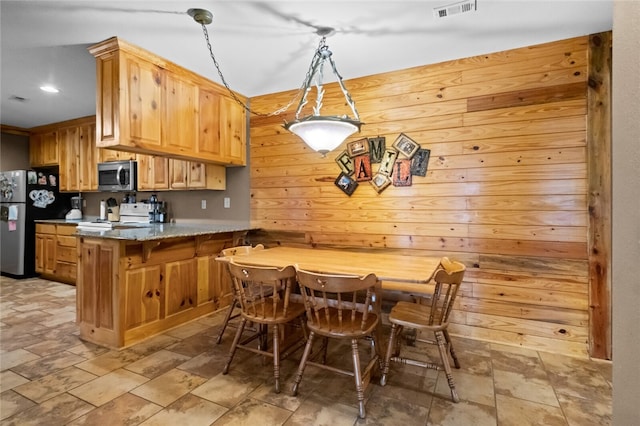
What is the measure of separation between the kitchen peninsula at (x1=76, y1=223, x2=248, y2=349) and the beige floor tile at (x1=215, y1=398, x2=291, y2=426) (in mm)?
1281

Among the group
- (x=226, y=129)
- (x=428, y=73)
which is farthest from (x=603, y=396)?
(x=226, y=129)

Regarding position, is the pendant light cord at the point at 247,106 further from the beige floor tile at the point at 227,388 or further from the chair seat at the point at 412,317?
the beige floor tile at the point at 227,388

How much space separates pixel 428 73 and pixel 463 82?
12.1 inches

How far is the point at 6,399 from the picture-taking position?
1.83 meters

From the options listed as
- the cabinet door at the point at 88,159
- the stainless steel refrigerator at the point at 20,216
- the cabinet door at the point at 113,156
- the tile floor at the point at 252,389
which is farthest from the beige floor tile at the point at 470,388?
the stainless steel refrigerator at the point at 20,216

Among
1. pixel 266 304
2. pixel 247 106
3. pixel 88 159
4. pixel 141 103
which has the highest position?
pixel 247 106

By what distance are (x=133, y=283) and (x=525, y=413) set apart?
2.74m

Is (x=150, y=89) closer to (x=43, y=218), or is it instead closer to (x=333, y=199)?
(x=333, y=199)

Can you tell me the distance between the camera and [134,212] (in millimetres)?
4414

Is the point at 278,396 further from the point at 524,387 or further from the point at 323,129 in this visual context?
the point at 323,129

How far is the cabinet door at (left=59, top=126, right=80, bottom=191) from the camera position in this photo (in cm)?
482

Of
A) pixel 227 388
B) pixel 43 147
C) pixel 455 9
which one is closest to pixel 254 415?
pixel 227 388

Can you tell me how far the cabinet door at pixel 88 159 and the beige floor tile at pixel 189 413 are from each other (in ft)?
13.1

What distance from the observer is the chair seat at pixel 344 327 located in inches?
71.6
